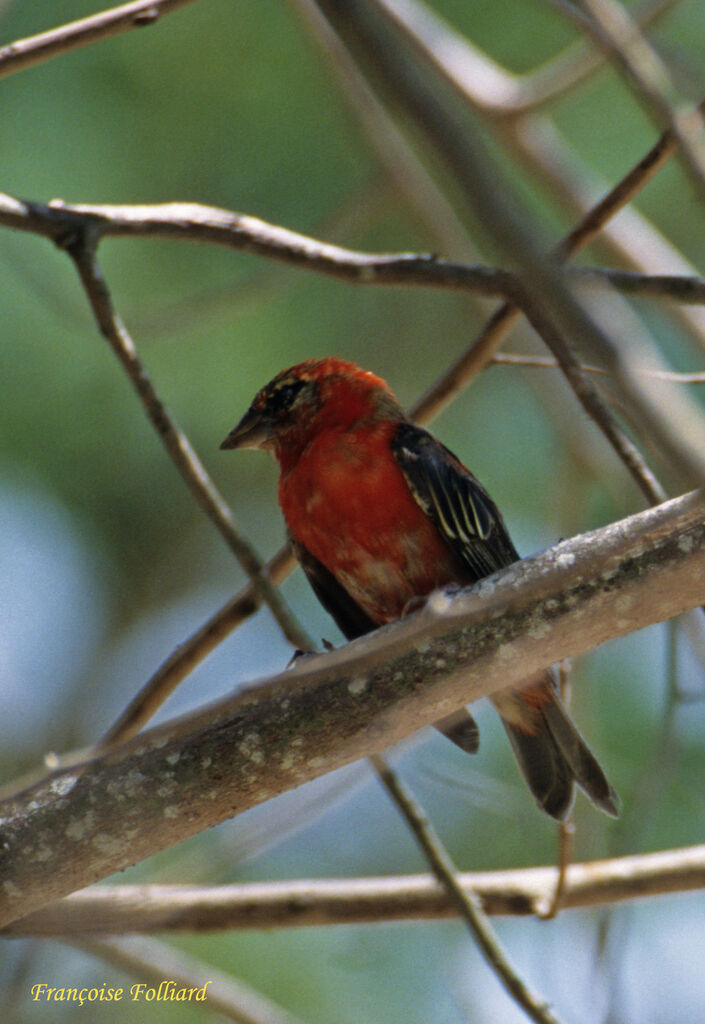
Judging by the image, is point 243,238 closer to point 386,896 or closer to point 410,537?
point 410,537

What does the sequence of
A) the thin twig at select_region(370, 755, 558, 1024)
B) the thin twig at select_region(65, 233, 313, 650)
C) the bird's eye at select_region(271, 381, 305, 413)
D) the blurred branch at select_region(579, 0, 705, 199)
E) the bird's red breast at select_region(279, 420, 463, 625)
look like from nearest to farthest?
the blurred branch at select_region(579, 0, 705, 199), the thin twig at select_region(370, 755, 558, 1024), the thin twig at select_region(65, 233, 313, 650), the bird's red breast at select_region(279, 420, 463, 625), the bird's eye at select_region(271, 381, 305, 413)

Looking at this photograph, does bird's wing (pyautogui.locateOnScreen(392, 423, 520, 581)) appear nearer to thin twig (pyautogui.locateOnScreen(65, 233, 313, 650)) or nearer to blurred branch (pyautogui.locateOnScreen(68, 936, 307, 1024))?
thin twig (pyautogui.locateOnScreen(65, 233, 313, 650))

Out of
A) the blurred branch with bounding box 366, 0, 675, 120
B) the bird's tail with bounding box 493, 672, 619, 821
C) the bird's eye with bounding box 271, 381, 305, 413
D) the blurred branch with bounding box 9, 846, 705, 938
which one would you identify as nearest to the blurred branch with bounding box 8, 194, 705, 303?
the bird's eye with bounding box 271, 381, 305, 413

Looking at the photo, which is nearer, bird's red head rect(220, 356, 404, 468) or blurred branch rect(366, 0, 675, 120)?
bird's red head rect(220, 356, 404, 468)

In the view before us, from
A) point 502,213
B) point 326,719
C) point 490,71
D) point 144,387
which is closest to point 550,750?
point 326,719

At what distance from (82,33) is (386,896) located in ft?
10.2

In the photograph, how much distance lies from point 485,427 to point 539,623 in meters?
5.26

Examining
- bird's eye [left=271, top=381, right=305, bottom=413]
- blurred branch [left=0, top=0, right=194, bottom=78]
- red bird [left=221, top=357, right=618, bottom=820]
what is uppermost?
blurred branch [left=0, top=0, right=194, bottom=78]

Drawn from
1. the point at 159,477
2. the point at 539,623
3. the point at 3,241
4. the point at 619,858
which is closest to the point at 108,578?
the point at 159,477

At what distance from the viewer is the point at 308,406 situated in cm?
464

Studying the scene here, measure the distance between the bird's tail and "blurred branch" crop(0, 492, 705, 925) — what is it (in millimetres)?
1087

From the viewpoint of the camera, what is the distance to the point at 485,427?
25.8 ft

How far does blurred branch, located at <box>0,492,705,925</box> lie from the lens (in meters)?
2.66

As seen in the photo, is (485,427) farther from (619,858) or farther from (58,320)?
(619,858)
